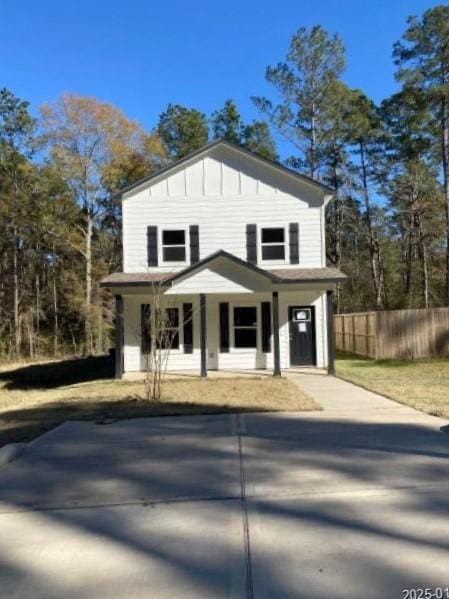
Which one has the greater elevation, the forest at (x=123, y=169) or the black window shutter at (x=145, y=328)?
the forest at (x=123, y=169)

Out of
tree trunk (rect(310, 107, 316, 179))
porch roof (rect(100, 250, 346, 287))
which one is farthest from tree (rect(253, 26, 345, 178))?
porch roof (rect(100, 250, 346, 287))

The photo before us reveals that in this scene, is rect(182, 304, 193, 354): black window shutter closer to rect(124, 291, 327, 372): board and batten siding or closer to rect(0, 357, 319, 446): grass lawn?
rect(124, 291, 327, 372): board and batten siding

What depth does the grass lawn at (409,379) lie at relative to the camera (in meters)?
9.84

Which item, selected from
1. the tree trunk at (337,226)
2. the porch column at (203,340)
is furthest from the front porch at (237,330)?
the tree trunk at (337,226)

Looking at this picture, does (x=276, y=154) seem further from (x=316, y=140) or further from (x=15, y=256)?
(x=15, y=256)

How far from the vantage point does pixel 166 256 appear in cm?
1708

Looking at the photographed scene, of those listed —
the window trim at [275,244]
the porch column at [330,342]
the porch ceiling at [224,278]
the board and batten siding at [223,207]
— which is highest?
the board and batten siding at [223,207]

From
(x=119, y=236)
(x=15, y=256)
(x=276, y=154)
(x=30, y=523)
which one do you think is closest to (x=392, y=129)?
(x=276, y=154)

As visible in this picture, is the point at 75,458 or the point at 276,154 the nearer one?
the point at 75,458

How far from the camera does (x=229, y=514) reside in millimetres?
4199

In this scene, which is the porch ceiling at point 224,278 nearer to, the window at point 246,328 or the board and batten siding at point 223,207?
the board and batten siding at point 223,207

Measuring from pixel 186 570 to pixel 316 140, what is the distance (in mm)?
28734

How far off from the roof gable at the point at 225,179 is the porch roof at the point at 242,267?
8.15 ft

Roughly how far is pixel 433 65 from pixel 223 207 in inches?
612
